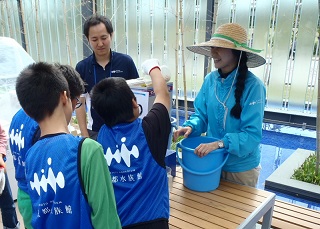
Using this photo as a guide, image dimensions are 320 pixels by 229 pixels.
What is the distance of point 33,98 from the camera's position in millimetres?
753

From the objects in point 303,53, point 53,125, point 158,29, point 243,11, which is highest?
point 243,11

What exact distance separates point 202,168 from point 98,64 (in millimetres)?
928

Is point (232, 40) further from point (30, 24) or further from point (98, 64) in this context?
point (30, 24)

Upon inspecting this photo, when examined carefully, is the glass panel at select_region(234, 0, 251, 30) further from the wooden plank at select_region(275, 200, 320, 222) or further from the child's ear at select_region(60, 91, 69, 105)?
Answer: the child's ear at select_region(60, 91, 69, 105)

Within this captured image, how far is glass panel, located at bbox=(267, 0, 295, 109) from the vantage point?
374cm

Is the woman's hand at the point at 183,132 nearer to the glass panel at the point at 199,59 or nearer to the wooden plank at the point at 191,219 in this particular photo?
the wooden plank at the point at 191,219

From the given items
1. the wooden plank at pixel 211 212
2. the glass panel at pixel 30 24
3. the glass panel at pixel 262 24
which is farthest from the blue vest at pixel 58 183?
the glass panel at pixel 30 24

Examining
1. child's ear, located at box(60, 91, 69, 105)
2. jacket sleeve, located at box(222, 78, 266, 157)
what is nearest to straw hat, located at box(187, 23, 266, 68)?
jacket sleeve, located at box(222, 78, 266, 157)

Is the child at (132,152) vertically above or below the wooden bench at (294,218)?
above

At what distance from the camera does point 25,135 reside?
996 mm

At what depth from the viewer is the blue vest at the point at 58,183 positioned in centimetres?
72

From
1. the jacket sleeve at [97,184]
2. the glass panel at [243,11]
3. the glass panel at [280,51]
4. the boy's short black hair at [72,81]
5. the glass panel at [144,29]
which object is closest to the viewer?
the jacket sleeve at [97,184]

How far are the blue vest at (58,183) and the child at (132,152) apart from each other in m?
0.19

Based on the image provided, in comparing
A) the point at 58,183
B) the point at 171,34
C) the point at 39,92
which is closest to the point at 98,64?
the point at 39,92
